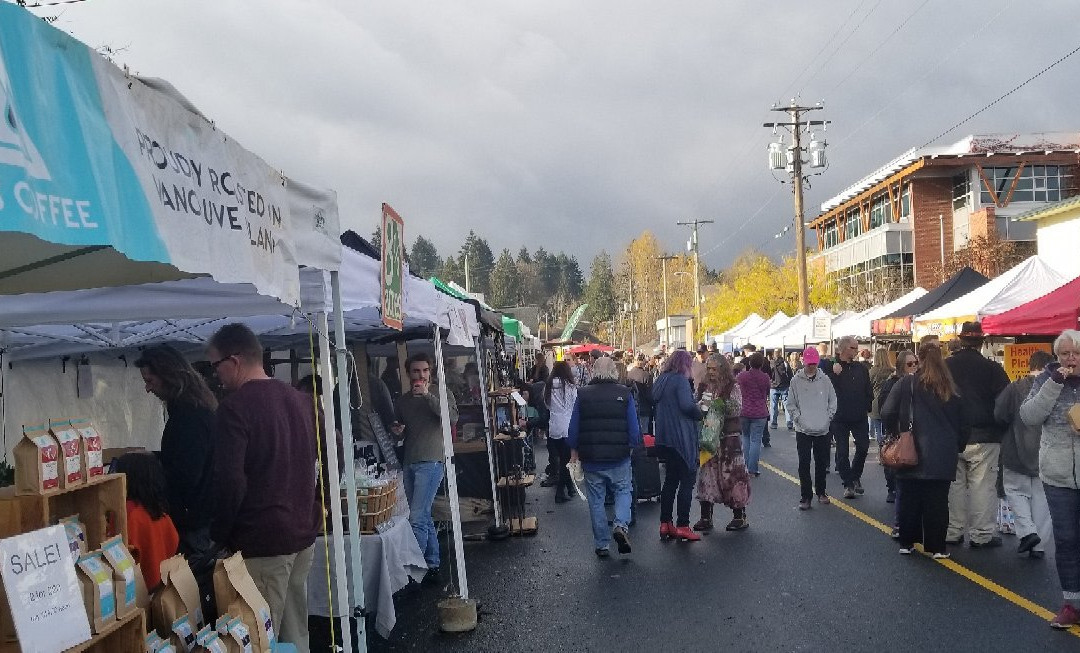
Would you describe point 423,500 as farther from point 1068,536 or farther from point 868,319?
Result: point 868,319

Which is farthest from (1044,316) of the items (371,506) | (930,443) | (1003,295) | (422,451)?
(371,506)

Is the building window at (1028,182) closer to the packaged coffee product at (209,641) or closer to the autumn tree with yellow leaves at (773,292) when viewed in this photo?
the autumn tree with yellow leaves at (773,292)

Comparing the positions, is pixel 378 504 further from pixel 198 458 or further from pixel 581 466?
pixel 581 466

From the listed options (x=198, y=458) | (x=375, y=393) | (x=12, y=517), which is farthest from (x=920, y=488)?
(x=12, y=517)

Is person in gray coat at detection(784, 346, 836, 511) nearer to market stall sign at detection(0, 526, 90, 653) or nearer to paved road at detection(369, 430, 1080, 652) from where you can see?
paved road at detection(369, 430, 1080, 652)

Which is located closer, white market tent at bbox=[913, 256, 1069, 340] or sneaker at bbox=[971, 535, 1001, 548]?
sneaker at bbox=[971, 535, 1001, 548]

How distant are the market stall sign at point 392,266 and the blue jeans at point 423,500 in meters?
2.60

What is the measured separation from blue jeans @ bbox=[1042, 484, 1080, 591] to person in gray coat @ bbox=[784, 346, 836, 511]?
5.00 m

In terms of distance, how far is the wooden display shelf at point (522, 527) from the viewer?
11039 mm

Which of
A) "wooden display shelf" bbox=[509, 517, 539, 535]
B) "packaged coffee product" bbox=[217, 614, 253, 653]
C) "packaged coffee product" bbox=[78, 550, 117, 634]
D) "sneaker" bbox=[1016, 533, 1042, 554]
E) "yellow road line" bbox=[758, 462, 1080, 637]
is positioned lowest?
"wooden display shelf" bbox=[509, 517, 539, 535]

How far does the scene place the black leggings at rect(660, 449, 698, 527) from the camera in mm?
10164

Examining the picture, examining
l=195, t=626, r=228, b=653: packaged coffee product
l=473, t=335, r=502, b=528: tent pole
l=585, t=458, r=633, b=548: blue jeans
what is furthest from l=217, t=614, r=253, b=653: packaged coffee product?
l=473, t=335, r=502, b=528: tent pole

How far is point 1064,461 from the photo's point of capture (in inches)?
259

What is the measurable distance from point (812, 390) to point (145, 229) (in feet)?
33.4
